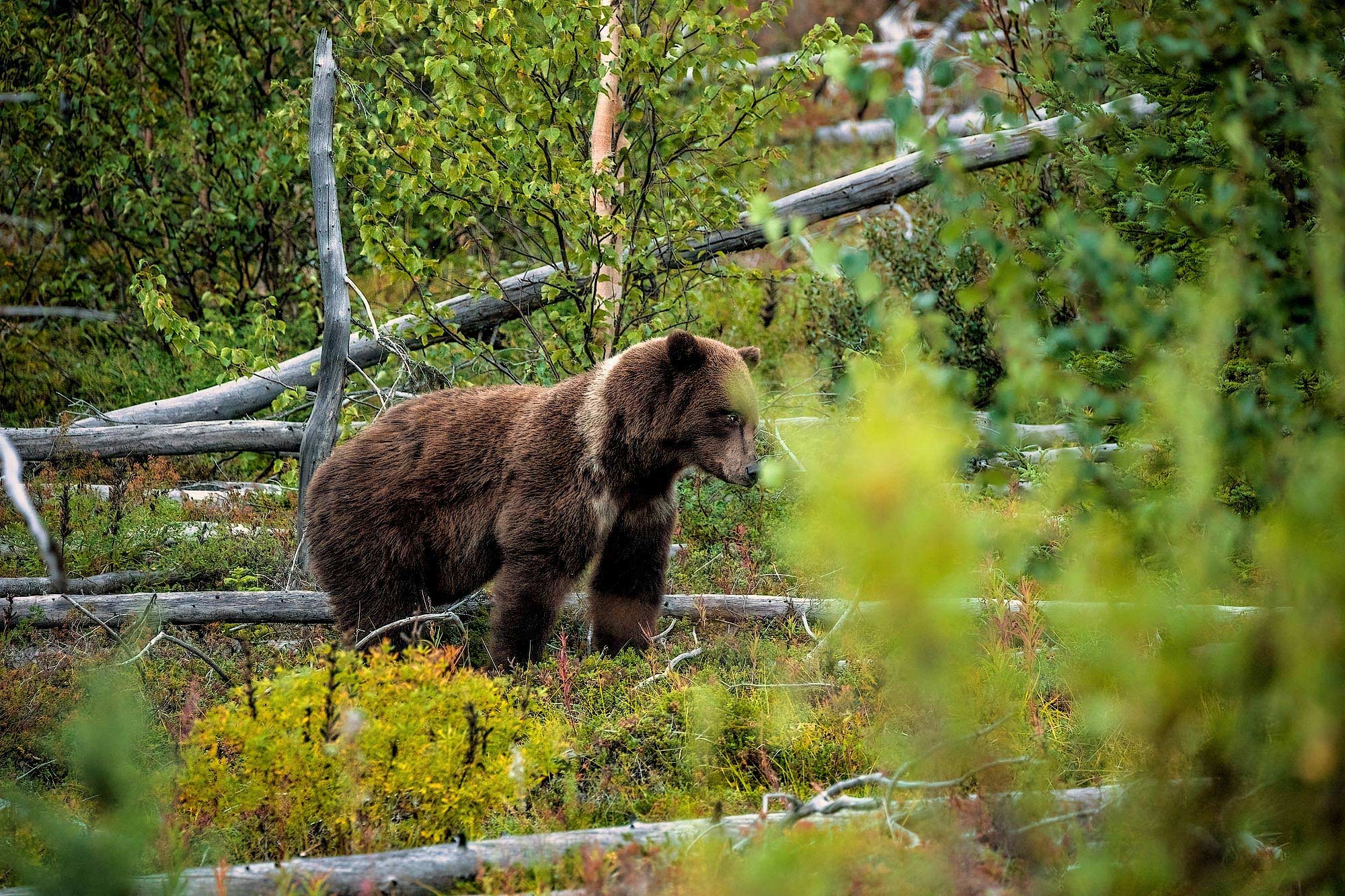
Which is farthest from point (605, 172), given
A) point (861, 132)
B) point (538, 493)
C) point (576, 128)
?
point (861, 132)

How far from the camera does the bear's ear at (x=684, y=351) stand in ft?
16.7

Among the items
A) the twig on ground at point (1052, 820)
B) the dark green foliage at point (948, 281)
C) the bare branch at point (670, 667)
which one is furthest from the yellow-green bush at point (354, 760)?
the dark green foliage at point (948, 281)

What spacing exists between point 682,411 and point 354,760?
8.58 ft

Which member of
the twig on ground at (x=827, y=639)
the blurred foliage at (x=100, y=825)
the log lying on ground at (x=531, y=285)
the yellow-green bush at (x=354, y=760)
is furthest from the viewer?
the log lying on ground at (x=531, y=285)

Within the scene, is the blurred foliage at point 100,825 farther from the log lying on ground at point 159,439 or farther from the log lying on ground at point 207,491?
the log lying on ground at point 207,491

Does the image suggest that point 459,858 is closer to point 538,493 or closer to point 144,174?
point 538,493

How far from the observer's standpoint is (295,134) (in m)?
7.69

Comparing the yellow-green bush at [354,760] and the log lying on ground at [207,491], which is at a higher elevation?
the yellow-green bush at [354,760]

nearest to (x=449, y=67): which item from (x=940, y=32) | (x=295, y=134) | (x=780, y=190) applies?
(x=295, y=134)

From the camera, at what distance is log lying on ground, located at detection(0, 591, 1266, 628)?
5148mm

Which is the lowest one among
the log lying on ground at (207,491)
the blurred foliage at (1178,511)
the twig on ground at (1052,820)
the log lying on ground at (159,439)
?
the log lying on ground at (207,491)

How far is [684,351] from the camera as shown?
5.15 meters

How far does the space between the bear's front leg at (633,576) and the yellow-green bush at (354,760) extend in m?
2.03

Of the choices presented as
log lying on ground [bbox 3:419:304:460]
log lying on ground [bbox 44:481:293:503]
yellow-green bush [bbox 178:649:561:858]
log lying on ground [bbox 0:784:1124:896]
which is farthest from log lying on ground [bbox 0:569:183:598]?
log lying on ground [bbox 0:784:1124:896]
